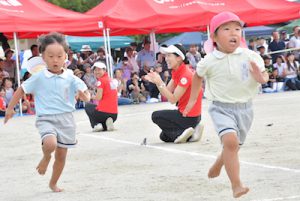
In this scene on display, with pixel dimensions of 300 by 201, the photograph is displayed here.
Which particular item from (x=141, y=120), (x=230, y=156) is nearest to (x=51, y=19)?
(x=141, y=120)

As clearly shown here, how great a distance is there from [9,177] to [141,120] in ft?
24.0

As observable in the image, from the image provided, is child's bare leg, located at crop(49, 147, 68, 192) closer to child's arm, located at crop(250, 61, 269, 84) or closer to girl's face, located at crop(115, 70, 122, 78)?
child's arm, located at crop(250, 61, 269, 84)

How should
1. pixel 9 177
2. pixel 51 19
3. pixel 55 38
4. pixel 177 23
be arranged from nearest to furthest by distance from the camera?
pixel 55 38 → pixel 9 177 → pixel 51 19 → pixel 177 23

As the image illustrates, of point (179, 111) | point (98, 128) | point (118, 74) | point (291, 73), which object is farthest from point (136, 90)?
point (179, 111)

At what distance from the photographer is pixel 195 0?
23562 mm

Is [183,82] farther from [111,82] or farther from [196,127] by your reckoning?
[111,82]

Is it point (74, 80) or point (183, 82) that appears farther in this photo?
point (183, 82)

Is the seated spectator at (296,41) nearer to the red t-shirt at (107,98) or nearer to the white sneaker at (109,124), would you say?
the red t-shirt at (107,98)

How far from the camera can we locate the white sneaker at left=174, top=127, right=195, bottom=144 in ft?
36.8

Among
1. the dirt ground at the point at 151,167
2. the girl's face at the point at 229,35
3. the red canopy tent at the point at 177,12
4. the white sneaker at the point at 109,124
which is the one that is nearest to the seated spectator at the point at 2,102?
the red canopy tent at the point at 177,12

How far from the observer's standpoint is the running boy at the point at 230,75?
661 centimetres

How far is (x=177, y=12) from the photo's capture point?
23.0 m

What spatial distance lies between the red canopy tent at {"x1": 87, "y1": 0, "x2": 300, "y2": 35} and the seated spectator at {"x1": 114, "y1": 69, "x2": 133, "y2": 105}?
52.7 inches

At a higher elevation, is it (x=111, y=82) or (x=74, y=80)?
(x=74, y=80)
